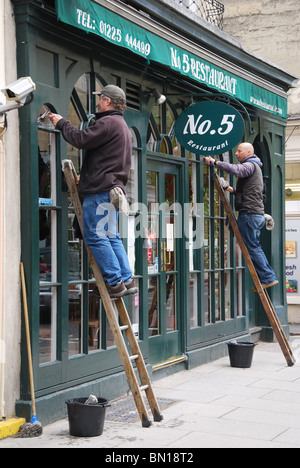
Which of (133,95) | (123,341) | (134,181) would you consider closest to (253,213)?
(134,181)

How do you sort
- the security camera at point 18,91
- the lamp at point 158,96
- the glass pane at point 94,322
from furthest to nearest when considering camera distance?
the lamp at point 158,96 → the glass pane at point 94,322 → the security camera at point 18,91

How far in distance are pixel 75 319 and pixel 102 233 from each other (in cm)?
131

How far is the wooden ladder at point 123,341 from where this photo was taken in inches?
250

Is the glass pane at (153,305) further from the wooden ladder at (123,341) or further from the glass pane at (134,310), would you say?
the wooden ladder at (123,341)

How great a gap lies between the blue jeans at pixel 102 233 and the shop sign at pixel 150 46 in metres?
1.60

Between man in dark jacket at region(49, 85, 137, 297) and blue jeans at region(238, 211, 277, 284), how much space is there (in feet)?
11.9

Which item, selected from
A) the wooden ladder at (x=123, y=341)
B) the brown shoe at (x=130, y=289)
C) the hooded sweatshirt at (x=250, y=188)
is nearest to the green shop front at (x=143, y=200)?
the wooden ladder at (x=123, y=341)

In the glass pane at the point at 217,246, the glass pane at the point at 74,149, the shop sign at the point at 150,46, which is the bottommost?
the glass pane at the point at 217,246

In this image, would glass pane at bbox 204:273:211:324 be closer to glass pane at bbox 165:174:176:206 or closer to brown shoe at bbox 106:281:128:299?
glass pane at bbox 165:174:176:206

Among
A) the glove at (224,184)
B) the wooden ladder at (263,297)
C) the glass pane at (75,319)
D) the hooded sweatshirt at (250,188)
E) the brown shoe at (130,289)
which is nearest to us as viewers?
the brown shoe at (130,289)

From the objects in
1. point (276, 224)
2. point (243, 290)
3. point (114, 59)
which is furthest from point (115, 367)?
point (276, 224)

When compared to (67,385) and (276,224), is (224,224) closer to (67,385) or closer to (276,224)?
(276,224)

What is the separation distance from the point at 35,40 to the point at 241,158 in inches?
164

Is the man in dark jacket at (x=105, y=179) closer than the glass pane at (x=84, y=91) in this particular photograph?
Yes
